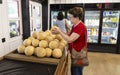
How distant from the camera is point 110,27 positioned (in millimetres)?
4871

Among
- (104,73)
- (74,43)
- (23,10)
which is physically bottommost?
(104,73)

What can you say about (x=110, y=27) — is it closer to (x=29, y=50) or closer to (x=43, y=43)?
(x=43, y=43)

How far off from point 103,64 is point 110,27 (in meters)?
1.74

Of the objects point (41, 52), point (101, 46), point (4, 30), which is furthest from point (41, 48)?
point (101, 46)

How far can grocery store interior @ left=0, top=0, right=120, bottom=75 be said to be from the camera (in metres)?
1.30

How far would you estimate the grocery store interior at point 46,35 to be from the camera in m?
1.30

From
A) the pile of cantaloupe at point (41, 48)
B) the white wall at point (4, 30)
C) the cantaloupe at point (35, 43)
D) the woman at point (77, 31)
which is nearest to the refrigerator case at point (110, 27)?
the woman at point (77, 31)

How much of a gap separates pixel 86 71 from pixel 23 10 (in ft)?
6.84

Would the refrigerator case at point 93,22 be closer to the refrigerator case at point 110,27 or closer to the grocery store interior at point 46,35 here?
the grocery store interior at point 46,35

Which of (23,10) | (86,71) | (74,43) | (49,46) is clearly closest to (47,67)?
(49,46)

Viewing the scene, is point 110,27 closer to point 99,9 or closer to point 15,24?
point 99,9

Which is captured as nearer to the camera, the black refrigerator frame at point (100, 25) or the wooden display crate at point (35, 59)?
the wooden display crate at point (35, 59)

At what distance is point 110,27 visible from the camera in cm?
487

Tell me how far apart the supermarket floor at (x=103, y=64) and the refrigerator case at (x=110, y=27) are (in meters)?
0.61
